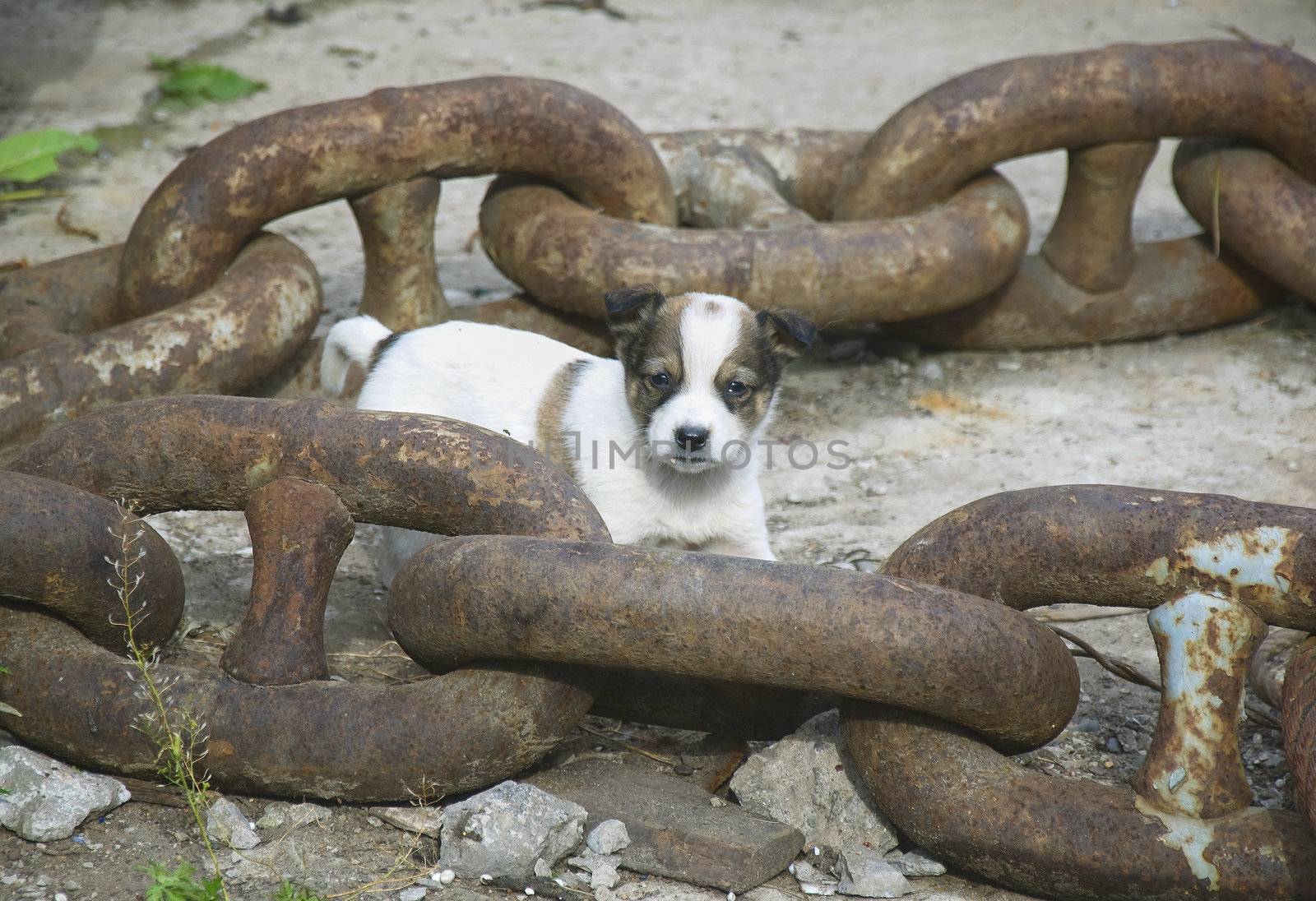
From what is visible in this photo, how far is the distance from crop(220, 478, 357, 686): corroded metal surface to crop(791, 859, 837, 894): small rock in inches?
41.4

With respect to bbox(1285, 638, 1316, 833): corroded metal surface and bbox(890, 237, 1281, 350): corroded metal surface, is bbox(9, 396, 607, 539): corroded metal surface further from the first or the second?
bbox(890, 237, 1281, 350): corroded metal surface

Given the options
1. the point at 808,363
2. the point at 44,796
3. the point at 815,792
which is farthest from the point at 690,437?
the point at 44,796

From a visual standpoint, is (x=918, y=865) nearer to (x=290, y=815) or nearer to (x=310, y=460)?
(x=290, y=815)

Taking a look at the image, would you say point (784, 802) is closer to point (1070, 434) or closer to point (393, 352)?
point (393, 352)

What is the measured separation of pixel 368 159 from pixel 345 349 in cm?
61

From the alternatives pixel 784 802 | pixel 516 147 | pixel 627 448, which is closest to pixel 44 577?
pixel 784 802

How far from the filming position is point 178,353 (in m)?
3.88

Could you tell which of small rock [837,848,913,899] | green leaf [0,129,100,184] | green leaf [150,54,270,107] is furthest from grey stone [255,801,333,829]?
Answer: green leaf [150,54,270,107]

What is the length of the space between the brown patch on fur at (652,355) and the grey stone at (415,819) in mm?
1548

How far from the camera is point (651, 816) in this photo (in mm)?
A: 2777

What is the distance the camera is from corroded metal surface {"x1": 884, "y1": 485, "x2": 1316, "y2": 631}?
2.59 m

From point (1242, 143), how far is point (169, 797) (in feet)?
14.0

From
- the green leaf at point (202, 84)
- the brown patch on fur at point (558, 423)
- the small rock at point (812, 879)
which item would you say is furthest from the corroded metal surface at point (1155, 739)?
the green leaf at point (202, 84)

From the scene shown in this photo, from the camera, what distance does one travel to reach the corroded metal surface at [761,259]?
4.39 meters
